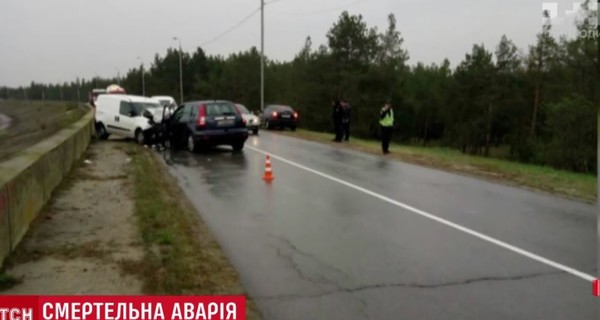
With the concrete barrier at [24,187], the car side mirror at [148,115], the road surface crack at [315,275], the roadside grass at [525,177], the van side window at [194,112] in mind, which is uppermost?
the van side window at [194,112]

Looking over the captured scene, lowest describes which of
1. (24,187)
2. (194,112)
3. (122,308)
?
(122,308)

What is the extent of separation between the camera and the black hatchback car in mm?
19719

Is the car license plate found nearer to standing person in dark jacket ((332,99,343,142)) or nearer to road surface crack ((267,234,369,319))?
standing person in dark jacket ((332,99,343,142))

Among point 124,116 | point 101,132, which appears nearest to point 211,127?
point 124,116

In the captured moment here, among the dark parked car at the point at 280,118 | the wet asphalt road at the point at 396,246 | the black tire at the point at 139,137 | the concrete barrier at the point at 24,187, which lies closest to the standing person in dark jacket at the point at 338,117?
the black tire at the point at 139,137

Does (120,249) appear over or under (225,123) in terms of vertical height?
under

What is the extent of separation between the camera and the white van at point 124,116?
2333 cm

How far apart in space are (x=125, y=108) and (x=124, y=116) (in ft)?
1.08

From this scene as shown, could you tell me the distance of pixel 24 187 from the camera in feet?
24.7

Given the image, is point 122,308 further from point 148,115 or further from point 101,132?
point 101,132

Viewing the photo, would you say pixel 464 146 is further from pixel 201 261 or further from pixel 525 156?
pixel 201 261

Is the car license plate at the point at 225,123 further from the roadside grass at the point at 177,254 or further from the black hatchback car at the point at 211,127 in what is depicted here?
the roadside grass at the point at 177,254

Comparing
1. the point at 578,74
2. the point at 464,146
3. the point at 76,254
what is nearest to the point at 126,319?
the point at 76,254

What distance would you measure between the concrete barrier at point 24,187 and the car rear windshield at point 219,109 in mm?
8341
